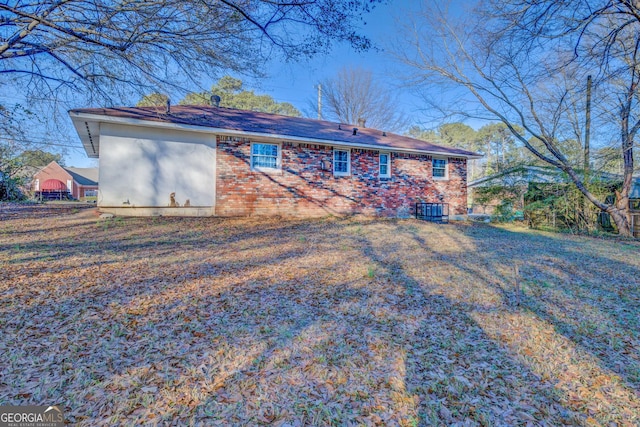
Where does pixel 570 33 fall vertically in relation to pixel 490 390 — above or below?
above

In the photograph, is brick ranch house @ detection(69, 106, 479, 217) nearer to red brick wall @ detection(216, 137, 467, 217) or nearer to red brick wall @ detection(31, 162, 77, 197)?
red brick wall @ detection(216, 137, 467, 217)

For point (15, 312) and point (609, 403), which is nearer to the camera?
point (609, 403)

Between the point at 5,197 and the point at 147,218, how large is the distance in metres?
16.0

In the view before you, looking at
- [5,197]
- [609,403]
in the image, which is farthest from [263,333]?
[5,197]

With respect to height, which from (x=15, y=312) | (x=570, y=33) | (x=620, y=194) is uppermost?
(x=570, y=33)

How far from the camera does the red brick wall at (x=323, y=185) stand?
982 centimetres

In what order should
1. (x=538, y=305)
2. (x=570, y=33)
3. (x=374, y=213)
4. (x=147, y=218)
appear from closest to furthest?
(x=538, y=305), (x=570, y=33), (x=147, y=218), (x=374, y=213)

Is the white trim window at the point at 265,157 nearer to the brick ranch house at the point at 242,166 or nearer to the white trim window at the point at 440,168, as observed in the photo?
the brick ranch house at the point at 242,166

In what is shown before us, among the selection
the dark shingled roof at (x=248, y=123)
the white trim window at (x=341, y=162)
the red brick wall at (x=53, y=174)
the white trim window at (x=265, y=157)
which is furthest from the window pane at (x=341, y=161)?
the red brick wall at (x=53, y=174)

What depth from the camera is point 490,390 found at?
2156mm

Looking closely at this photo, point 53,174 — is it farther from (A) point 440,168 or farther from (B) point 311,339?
(B) point 311,339

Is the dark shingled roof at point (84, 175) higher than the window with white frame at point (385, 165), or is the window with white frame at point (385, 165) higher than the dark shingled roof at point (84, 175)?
the dark shingled roof at point (84, 175)

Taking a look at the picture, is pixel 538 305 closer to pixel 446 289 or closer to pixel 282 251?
pixel 446 289

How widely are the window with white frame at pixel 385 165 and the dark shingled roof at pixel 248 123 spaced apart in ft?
1.55
